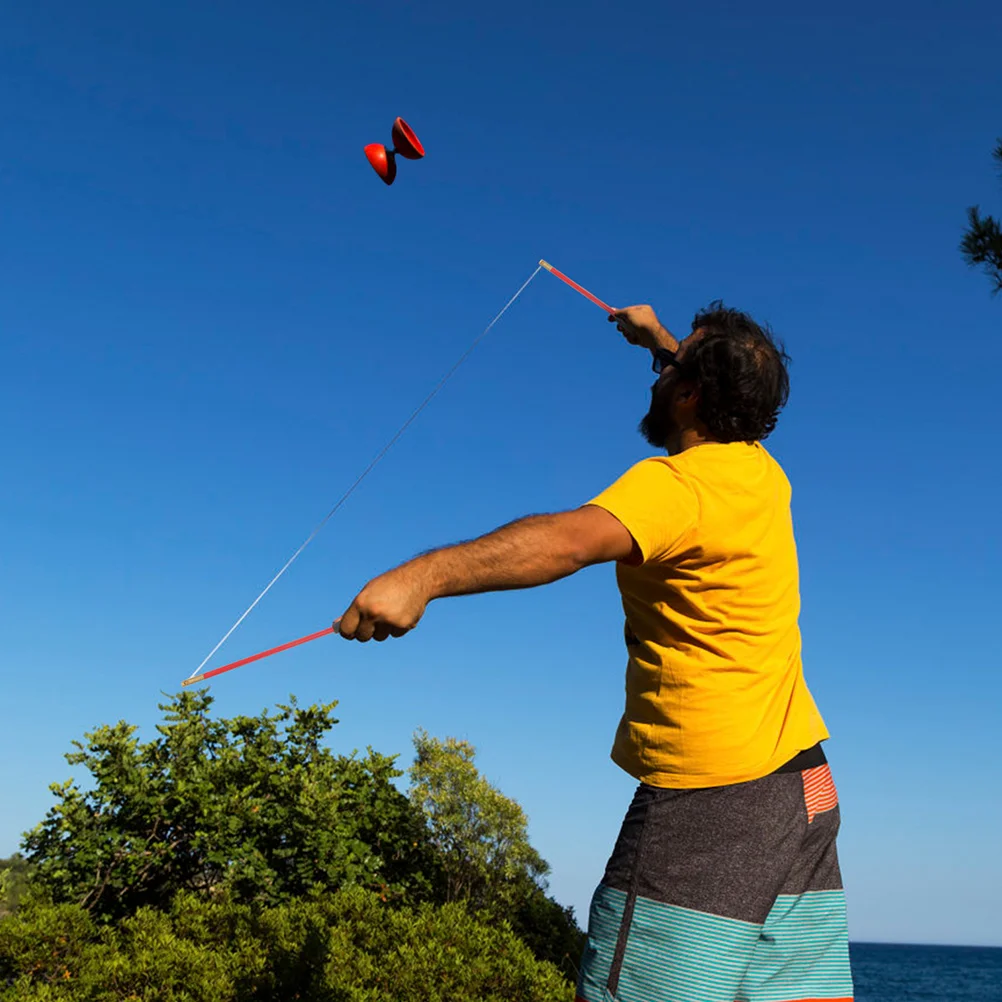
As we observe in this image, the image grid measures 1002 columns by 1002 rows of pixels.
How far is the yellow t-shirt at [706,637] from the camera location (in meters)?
2.26

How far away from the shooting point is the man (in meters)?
2.14

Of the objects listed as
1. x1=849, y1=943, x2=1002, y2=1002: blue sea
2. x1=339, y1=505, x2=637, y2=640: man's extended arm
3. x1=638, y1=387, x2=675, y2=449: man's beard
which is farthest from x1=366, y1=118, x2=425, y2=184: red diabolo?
x1=849, y1=943, x2=1002, y2=1002: blue sea

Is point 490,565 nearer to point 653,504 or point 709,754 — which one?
point 653,504

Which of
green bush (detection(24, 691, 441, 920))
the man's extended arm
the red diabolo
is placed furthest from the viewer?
green bush (detection(24, 691, 441, 920))

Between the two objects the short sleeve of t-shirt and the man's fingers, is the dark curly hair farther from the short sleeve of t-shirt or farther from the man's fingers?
the man's fingers

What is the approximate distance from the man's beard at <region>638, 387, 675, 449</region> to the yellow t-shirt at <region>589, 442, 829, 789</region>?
287 mm

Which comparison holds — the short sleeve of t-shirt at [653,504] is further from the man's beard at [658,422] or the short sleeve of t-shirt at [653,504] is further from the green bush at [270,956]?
the green bush at [270,956]

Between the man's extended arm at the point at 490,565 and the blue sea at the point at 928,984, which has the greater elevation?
the blue sea at the point at 928,984

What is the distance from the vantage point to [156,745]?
8.53 meters

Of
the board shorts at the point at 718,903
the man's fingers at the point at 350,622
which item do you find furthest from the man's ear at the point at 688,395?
the man's fingers at the point at 350,622

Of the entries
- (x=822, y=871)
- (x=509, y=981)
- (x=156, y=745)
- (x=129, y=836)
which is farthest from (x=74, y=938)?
(x=822, y=871)

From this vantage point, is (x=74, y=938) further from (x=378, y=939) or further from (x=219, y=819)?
(x=378, y=939)

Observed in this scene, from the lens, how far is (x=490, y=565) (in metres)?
1.93

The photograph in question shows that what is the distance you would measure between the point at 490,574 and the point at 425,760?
8.90 meters
